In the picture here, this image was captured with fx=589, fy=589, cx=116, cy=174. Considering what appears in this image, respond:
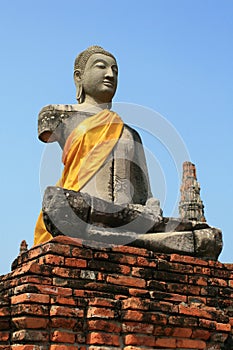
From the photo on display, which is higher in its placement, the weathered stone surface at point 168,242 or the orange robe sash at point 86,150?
the orange robe sash at point 86,150

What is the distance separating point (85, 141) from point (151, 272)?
1.59 m

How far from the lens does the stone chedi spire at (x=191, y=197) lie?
2124cm

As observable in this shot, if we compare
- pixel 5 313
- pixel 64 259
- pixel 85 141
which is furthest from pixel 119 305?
Result: pixel 85 141

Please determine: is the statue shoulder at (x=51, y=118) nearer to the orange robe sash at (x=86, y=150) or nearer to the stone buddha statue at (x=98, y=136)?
the stone buddha statue at (x=98, y=136)

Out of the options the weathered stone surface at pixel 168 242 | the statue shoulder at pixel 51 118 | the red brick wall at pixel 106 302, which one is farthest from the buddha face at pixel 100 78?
the red brick wall at pixel 106 302

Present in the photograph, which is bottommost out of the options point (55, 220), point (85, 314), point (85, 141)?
point (85, 314)

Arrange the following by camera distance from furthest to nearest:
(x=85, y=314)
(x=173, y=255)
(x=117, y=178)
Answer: (x=117, y=178)
(x=173, y=255)
(x=85, y=314)

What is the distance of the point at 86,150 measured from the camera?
6078mm

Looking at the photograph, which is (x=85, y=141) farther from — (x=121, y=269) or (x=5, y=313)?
(x=5, y=313)

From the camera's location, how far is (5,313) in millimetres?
4797

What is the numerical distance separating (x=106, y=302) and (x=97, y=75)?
9.75ft

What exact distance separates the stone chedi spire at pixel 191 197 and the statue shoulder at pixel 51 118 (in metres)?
14.1

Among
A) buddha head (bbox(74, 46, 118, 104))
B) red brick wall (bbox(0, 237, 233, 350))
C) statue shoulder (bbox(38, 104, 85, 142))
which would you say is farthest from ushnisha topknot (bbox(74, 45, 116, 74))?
red brick wall (bbox(0, 237, 233, 350))

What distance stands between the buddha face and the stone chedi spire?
13.9 m
